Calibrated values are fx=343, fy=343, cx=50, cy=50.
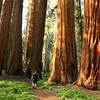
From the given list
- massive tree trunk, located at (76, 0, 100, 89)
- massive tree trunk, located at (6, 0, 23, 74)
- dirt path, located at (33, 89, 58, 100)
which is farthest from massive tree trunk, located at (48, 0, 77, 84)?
massive tree trunk, located at (6, 0, 23, 74)

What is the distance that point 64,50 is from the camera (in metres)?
14.4

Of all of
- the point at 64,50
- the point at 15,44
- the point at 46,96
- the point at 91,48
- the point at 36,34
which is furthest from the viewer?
the point at 36,34

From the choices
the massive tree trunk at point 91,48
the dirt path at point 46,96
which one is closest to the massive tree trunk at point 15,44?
the massive tree trunk at point 91,48

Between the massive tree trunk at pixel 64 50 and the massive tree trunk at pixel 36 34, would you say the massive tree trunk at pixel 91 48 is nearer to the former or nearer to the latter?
the massive tree trunk at pixel 64 50

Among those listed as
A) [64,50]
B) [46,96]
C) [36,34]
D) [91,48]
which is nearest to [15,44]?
[36,34]

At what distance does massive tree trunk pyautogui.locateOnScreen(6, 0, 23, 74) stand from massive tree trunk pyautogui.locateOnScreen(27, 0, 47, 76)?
0.62 m

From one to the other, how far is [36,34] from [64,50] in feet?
17.3

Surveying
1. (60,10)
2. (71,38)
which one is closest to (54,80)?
(71,38)

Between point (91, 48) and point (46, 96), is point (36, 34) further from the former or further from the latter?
point (46, 96)

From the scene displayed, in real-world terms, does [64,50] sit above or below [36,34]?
below

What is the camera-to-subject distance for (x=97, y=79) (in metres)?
12.2

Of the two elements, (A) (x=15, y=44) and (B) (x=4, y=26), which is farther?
(A) (x=15, y=44)

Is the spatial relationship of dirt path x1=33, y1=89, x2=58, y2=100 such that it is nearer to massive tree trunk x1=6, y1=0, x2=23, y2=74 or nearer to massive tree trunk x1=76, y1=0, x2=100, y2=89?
massive tree trunk x1=76, y1=0, x2=100, y2=89

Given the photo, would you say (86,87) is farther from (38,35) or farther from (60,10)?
(38,35)
